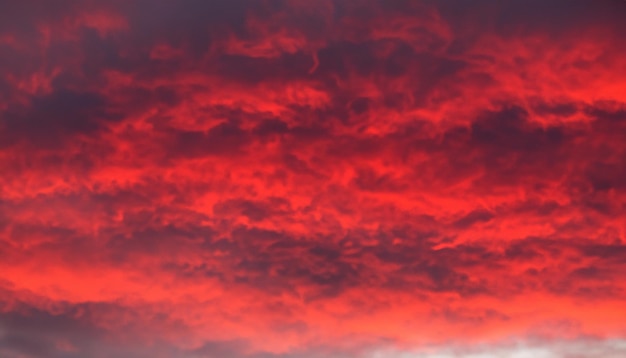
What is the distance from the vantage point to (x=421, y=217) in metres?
38.4

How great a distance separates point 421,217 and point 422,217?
0.39 feet

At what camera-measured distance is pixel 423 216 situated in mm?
38344

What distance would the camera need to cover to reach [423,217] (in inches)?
1515

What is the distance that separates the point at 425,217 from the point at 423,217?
0.74 feet

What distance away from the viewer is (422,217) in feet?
126

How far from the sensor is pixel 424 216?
38.4 metres

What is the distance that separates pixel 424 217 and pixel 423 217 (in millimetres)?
107

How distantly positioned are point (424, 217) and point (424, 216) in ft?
0.50

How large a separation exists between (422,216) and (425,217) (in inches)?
16.5

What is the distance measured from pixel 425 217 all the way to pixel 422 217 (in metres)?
0.35

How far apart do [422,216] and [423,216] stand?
11 cm

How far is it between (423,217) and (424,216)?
0.17 m

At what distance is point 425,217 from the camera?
126ft
